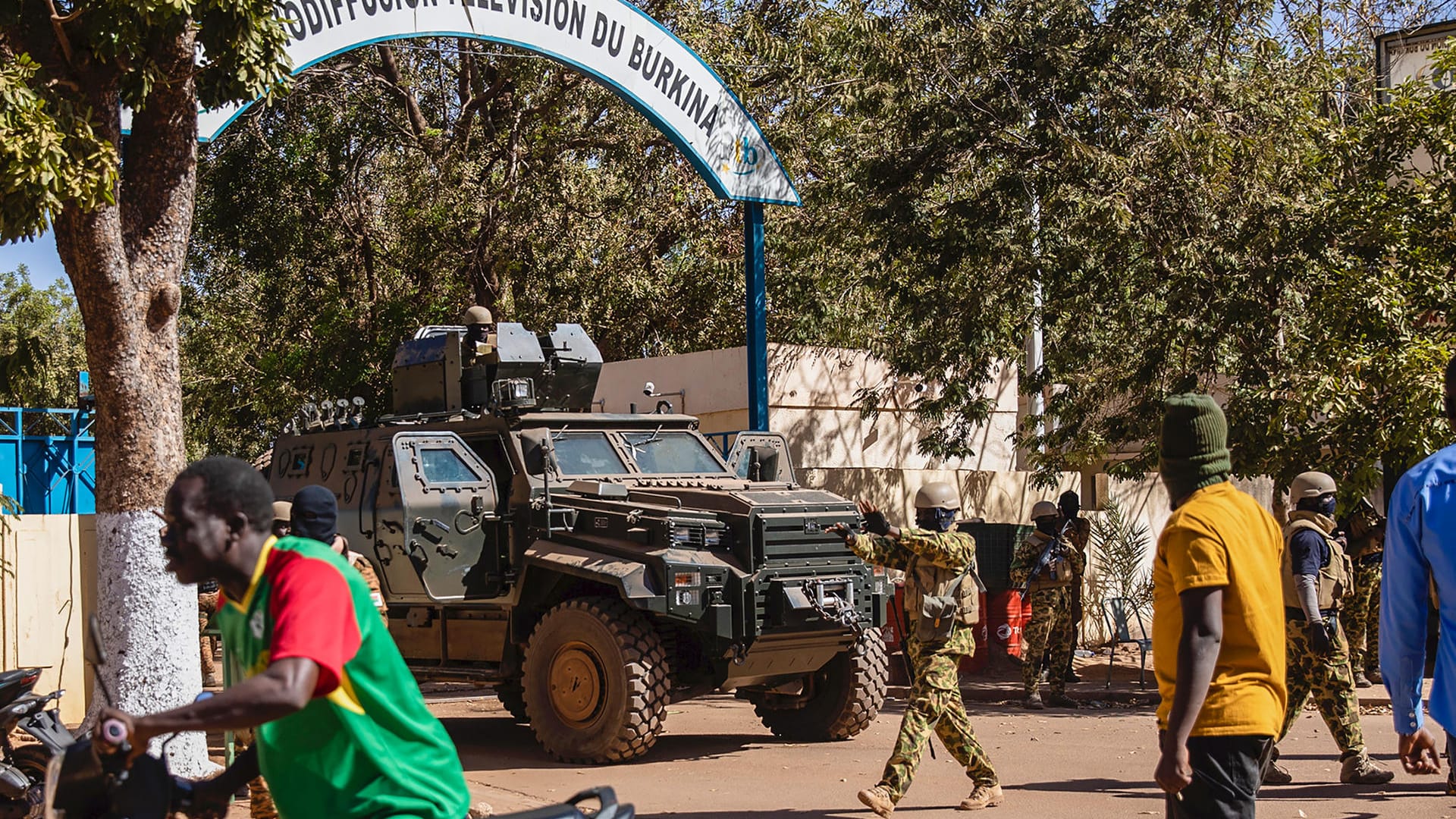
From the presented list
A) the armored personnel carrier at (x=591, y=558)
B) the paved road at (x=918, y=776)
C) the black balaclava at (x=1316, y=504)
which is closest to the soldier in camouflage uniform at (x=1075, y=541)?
the paved road at (x=918, y=776)

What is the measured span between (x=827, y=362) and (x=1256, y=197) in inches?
244

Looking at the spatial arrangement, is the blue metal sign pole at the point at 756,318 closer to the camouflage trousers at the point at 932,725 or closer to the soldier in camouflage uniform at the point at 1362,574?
the soldier in camouflage uniform at the point at 1362,574

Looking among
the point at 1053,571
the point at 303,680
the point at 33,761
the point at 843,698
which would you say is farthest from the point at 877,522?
the point at 303,680

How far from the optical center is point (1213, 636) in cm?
394

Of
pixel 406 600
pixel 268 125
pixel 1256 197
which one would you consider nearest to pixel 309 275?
pixel 268 125

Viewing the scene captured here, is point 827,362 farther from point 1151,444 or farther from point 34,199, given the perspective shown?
point 34,199

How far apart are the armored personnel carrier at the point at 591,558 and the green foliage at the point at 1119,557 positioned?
530 cm

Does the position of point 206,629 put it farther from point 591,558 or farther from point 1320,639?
point 1320,639

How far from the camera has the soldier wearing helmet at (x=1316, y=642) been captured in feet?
25.5

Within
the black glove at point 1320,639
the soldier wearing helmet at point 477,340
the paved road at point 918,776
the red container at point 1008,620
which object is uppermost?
the soldier wearing helmet at point 477,340

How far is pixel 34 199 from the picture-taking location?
6.96 m

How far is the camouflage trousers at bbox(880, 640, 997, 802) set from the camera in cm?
733

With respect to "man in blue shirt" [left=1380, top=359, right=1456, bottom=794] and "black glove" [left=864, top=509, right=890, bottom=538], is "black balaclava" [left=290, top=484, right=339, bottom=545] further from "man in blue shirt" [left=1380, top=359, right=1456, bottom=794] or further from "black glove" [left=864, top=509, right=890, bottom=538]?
"man in blue shirt" [left=1380, top=359, right=1456, bottom=794]

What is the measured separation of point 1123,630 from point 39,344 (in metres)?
9.36
